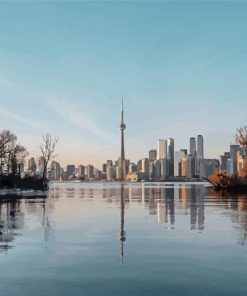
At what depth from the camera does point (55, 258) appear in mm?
16359

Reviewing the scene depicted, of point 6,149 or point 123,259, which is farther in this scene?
point 6,149

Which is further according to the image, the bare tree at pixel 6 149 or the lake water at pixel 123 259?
the bare tree at pixel 6 149

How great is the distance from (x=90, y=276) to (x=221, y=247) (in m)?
7.45

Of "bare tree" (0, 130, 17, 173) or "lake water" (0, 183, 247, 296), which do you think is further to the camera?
"bare tree" (0, 130, 17, 173)

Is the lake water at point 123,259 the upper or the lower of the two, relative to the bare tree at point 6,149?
lower

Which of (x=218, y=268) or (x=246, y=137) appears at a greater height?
(x=246, y=137)

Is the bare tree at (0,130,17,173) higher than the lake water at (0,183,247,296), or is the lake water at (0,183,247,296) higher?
the bare tree at (0,130,17,173)

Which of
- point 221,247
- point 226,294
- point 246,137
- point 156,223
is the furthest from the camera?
point 246,137

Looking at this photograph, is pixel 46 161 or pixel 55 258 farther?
pixel 46 161

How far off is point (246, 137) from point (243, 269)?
90976 mm

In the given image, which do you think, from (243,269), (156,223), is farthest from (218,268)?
(156,223)

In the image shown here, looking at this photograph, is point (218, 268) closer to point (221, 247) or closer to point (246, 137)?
point (221, 247)

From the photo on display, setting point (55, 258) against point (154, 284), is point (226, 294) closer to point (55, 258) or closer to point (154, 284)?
point (154, 284)

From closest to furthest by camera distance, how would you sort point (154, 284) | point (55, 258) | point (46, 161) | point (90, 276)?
1. point (154, 284)
2. point (90, 276)
3. point (55, 258)
4. point (46, 161)
